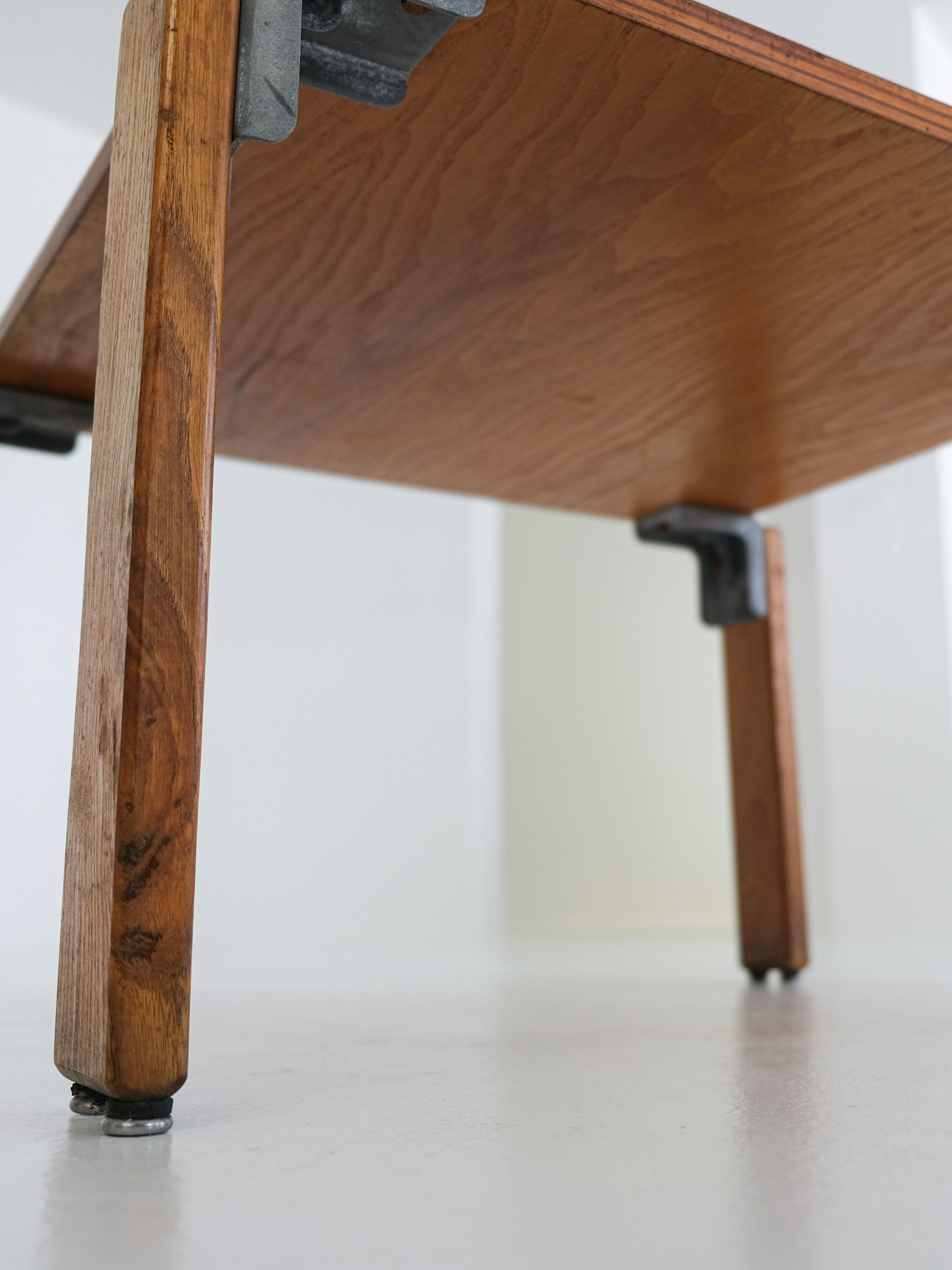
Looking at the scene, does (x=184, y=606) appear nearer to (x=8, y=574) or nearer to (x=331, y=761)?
(x=8, y=574)

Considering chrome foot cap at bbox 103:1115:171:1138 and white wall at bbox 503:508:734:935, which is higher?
white wall at bbox 503:508:734:935

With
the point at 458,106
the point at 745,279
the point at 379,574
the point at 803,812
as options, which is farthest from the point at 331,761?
the point at 458,106

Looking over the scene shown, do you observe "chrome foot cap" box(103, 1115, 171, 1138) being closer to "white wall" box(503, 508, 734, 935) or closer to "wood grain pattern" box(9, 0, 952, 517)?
"wood grain pattern" box(9, 0, 952, 517)

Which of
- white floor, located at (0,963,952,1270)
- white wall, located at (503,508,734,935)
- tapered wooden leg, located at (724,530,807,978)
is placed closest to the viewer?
white floor, located at (0,963,952,1270)

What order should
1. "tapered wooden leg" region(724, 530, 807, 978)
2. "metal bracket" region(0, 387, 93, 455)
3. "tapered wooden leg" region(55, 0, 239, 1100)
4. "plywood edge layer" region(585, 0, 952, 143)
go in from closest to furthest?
"tapered wooden leg" region(55, 0, 239, 1100) < "plywood edge layer" region(585, 0, 952, 143) < "metal bracket" region(0, 387, 93, 455) < "tapered wooden leg" region(724, 530, 807, 978)

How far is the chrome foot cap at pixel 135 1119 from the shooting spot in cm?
56

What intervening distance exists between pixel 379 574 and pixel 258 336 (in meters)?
1.73

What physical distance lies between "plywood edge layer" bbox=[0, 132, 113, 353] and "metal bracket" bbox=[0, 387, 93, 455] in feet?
0.41

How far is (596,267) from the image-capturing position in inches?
35.9

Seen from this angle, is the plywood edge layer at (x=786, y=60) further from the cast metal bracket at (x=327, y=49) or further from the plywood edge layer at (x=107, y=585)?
the plywood edge layer at (x=107, y=585)

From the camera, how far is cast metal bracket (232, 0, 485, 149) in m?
0.62

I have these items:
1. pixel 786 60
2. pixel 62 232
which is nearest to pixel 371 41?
pixel 786 60

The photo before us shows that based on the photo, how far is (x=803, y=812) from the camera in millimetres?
3236

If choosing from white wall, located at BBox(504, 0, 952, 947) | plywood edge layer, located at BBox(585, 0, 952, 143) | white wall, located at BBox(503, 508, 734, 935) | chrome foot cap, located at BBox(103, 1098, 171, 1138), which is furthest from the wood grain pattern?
white wall, located at BBox(503, 508, 734, 935)
